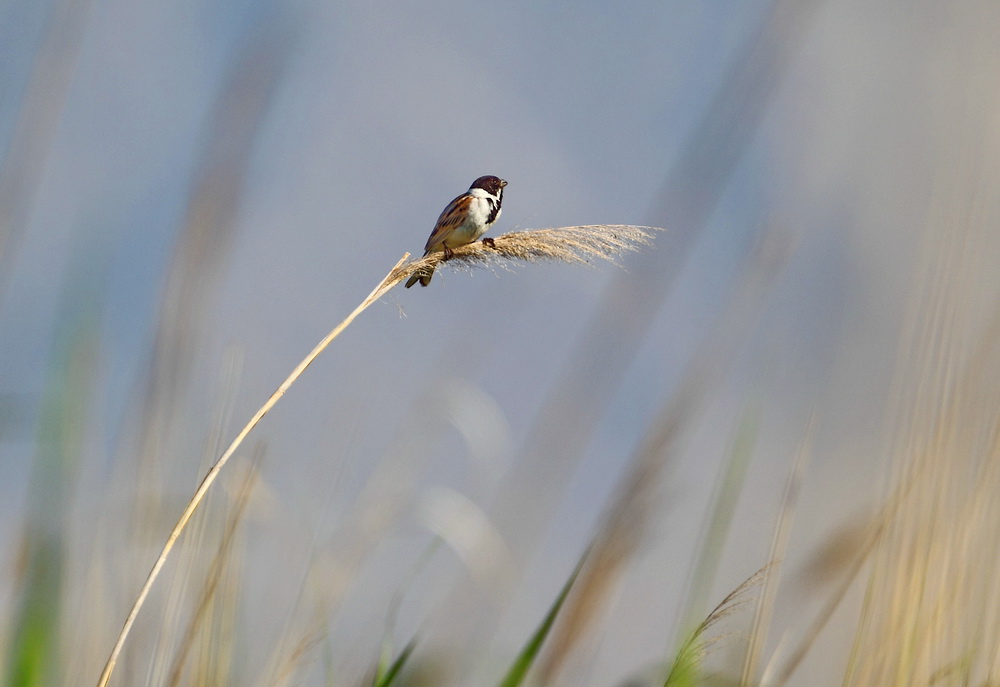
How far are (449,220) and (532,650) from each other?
2.85m

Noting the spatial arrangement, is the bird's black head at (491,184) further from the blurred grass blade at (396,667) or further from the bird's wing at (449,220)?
the blurred grass blade at (396,667)

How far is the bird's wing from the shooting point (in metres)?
3.75

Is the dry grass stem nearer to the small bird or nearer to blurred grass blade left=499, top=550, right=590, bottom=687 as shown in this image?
blurred grass blade left=499, top=550, right=590, bottom=687

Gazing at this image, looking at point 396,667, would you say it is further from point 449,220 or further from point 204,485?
point 449,220

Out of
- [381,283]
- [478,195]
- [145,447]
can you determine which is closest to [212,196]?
[381,283]

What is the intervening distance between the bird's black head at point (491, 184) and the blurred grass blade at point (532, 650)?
3.07 m

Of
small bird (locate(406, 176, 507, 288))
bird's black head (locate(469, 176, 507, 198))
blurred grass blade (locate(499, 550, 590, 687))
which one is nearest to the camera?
blurred grass blade (locate(499, 550, 590, 687))

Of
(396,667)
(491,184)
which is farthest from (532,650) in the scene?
(491,184)

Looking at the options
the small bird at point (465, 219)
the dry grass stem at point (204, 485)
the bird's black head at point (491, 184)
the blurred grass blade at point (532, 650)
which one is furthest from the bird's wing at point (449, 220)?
the blurred grass blade at point (532, 650)

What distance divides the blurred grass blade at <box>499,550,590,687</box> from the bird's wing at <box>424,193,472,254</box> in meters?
2.73

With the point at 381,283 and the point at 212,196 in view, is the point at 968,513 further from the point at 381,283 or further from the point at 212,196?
the point at 212,196

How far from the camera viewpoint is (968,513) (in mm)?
1544

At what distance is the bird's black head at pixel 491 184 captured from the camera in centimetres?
405

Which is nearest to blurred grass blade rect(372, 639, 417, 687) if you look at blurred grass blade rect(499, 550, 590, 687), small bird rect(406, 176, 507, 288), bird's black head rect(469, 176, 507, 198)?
blurred grass blade rect(499, 550, 590, 687)
